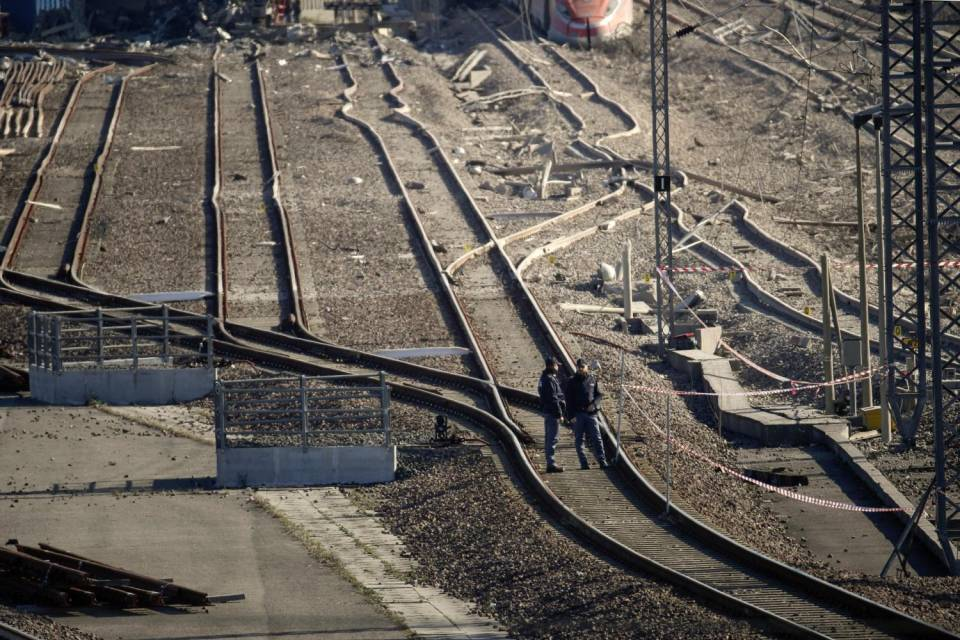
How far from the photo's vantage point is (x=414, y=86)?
46531mm

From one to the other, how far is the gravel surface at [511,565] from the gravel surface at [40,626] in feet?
10.4

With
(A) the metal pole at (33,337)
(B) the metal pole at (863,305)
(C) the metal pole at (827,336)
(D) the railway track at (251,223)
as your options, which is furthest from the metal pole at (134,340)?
(B) the metal pole at (863,305)

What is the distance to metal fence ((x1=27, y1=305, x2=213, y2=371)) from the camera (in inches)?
821

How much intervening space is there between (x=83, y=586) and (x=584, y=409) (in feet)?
19.7

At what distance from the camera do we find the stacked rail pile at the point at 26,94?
4031cm

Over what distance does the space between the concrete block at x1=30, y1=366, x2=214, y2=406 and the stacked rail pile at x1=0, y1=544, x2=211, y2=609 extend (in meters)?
7.77

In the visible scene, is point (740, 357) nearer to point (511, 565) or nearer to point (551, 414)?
point (551, 414)

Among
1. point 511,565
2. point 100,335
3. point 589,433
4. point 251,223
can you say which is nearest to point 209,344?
point 100,335

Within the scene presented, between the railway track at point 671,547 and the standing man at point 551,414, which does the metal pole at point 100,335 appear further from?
the standing man at point 551,414

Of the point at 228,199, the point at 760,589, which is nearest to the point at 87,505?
the point at 760,589

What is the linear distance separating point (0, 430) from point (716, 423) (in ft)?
30.6

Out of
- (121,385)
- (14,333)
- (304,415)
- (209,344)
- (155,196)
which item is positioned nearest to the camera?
(304,415)

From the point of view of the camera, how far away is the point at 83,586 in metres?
12.9

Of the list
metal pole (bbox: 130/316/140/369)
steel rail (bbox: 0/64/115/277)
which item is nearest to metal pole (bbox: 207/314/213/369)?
metal pole (bbox: 130/316/140/369)
